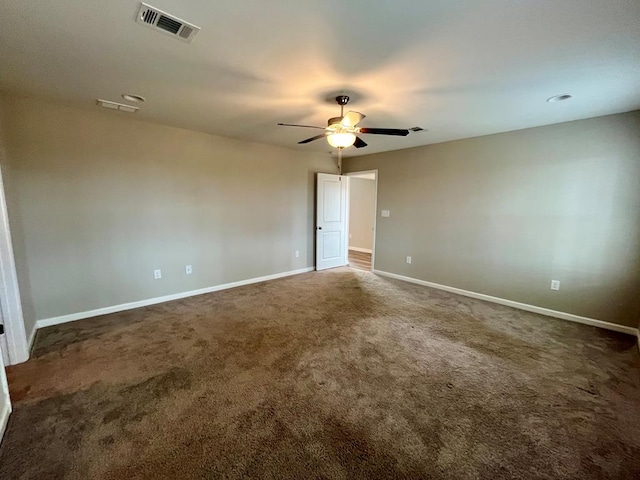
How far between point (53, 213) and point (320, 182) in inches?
160

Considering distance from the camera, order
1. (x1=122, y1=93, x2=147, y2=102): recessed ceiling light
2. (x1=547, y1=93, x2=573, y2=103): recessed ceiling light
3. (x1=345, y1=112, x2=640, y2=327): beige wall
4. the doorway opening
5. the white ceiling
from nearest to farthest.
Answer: the white ceiling
(x1=547, y1=93, x2=573, y2=103): recessed ceiling light
(x1=122, y1=93, x2=147, y2=102): recessed ceiling light
(x1=345, y1=112, x2=640, y2=327): beige wall
the doorway opening

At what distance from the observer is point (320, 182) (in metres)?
5.55

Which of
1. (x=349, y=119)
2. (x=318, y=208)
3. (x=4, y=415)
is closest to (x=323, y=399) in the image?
(x=4, y=415)

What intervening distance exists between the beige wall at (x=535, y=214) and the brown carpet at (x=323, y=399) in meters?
0.61

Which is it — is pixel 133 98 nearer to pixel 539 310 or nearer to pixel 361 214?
pixel 539 310

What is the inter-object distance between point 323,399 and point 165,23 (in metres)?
2.70

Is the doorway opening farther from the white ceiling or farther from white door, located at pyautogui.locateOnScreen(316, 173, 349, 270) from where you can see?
the white ceiling

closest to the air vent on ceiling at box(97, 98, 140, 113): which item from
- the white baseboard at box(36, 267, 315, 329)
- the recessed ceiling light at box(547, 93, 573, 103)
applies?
the white baseboard at box(36, 267, 315, 329)

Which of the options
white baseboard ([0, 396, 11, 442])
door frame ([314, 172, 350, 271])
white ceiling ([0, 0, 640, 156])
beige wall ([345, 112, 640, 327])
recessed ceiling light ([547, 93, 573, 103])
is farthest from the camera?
door frame ([314, 172, 350, 271])

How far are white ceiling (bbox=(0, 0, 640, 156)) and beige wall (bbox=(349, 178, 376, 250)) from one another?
499cm

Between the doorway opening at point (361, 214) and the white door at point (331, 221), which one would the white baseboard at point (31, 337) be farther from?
the doorway opening at point (361, 214)

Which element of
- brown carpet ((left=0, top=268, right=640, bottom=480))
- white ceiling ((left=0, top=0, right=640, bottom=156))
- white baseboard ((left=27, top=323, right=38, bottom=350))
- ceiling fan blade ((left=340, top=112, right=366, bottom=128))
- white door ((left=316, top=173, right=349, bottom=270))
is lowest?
brown carpet ((left=0, top=268, right=640, bottom=480))

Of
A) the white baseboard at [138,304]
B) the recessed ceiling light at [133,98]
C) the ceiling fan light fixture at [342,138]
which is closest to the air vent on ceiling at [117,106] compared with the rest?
the recessed ceiling light at [133,98]

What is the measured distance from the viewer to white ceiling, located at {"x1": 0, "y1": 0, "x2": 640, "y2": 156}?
1471mm
